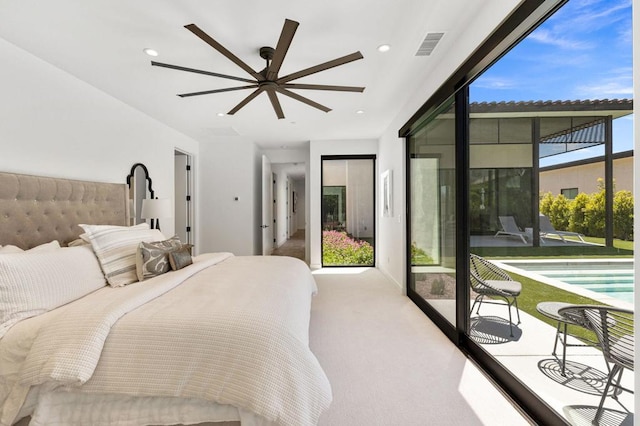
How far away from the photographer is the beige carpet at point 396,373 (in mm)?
1716

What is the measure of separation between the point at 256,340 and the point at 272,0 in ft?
6.85

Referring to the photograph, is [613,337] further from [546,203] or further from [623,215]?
[546,203]

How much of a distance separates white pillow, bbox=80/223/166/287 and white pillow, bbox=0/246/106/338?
0.18 meters

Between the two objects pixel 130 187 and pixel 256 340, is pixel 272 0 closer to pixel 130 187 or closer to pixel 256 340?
pixel 256 340

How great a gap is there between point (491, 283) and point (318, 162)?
166 inches

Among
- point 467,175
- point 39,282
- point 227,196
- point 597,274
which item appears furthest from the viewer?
point 227,196

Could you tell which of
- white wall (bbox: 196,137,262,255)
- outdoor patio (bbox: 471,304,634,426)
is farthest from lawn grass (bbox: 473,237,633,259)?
white wall (bbox: 196,137,262,255)

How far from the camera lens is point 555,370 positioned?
1620 millimetres

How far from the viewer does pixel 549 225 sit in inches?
65.1

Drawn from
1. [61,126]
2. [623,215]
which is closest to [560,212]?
[623,215]

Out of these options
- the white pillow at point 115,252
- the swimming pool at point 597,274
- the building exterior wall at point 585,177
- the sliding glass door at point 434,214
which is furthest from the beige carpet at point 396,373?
the white pillow at point 115,252

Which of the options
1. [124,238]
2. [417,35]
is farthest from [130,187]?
[417,35]

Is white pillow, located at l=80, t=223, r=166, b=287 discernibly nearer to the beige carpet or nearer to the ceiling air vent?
the beige carpet

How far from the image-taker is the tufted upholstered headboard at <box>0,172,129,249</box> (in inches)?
88.7
